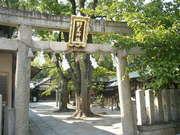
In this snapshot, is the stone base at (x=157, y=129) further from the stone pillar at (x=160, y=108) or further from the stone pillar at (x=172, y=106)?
the stone pillar at (x=172, y=106)

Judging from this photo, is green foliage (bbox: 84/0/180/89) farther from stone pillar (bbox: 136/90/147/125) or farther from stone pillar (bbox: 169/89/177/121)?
stone pillar (bbox: 169/89/177/121)

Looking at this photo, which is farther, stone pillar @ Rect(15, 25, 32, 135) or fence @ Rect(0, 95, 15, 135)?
stone pillar @ Rect(15, 25, 32, 135)

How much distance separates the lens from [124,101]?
11617 mm

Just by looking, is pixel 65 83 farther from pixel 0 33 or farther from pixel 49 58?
pixel 0 33

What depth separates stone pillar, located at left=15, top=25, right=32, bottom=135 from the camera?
1021cm

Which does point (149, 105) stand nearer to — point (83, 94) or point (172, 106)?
point (172, 106)

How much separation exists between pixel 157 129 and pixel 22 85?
5057 mm

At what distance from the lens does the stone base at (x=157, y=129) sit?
442 inches

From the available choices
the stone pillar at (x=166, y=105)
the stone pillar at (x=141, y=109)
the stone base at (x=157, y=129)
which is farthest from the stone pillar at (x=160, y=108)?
the stone pillar at (x=141, y=109)

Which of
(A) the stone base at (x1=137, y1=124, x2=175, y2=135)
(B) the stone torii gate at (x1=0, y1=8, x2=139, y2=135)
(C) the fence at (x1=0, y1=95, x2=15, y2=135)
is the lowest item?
(A) the stone base at (x1=137, y1=124, x2=175, y2=135)

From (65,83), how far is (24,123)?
20386 millimetres

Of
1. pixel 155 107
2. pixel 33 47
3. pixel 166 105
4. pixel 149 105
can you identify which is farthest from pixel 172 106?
pixel 33 47

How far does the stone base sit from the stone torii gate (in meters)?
0.41

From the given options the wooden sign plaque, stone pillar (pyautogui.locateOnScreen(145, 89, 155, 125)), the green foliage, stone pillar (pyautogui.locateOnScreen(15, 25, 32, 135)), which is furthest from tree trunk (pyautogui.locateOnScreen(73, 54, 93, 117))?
stone pillar (pyautogui.locateOnScreen(15, 25, 32, 135))
